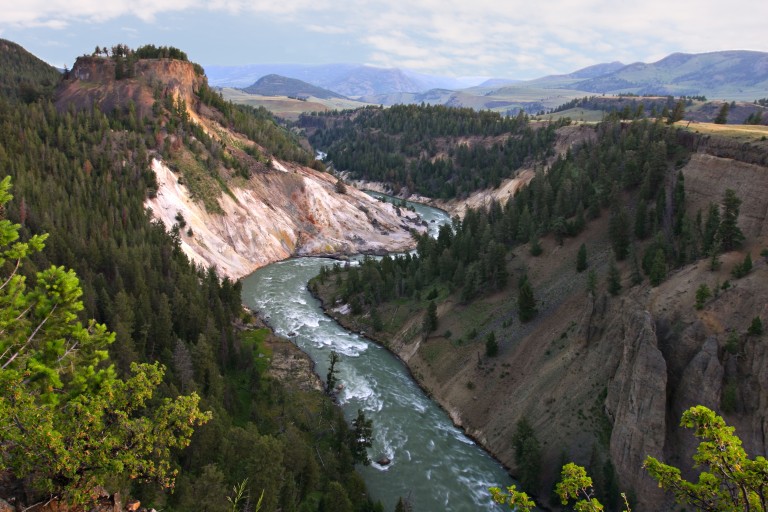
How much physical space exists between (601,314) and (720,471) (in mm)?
31376

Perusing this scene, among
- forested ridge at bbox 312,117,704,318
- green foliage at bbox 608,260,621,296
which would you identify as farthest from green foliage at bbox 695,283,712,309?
green foliage at bbox 608,260,621,296

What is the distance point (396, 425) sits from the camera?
4181cm

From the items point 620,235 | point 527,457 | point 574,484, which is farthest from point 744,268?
point 574,484

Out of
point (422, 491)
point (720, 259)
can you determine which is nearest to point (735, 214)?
point (720, 259)

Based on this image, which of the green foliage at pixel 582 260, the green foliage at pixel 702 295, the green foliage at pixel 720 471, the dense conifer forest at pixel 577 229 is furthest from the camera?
the green foliage at pixel 582 260

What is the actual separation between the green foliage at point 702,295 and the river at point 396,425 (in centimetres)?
1769

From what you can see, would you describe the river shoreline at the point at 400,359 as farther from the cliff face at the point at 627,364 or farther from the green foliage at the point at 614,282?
the green foliage at the point at 614,282

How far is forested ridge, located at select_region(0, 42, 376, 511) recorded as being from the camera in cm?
2764

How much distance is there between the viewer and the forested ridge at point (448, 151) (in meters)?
141

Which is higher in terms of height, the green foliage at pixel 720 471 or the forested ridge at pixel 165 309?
the green foliage at pixel 720 471

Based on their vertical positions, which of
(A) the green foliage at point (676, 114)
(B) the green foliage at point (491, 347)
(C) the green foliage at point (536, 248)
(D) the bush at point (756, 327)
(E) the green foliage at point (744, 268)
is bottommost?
(B) the green foliage at point (491, 347)

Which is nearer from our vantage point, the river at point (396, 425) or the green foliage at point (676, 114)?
the river at point (396, 425)

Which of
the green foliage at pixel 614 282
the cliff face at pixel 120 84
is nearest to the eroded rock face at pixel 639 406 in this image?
the green foliage at pixel 614 282

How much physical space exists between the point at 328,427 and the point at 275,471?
12.8 meters
